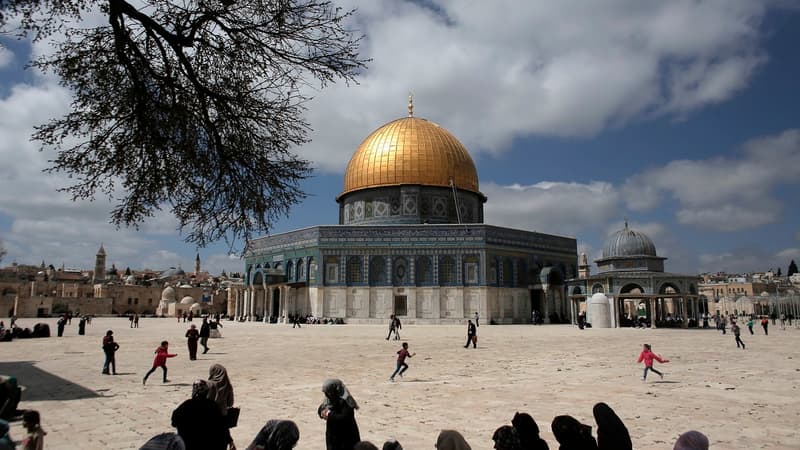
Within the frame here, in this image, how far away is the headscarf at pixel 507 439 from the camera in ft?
12.1

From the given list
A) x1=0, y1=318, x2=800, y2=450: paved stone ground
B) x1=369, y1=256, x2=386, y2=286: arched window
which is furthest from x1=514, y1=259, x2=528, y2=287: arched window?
x1=0, y1=318, x2=800, y2=450: paved stone ground

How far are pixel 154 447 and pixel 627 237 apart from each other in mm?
44014

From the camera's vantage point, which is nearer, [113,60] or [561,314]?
[113,60]

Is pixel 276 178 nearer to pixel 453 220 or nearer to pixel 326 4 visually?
pixel 326 4

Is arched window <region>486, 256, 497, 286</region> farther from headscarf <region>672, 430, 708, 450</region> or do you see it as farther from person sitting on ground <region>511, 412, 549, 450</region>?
headscarf <region>672, 430, 708, 450</region>

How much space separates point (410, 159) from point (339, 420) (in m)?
40.9

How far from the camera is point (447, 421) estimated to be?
7559mm

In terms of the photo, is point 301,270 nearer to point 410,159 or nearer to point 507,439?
point 410,159

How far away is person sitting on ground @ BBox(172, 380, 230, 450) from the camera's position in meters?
3.70

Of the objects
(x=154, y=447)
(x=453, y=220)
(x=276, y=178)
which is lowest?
(x=154, y=447)

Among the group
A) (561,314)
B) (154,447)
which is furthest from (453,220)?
(154,447)

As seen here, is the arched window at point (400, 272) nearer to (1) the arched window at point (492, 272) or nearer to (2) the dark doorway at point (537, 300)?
(1) the arched window at point (492, 272)

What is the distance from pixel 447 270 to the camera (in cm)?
4022

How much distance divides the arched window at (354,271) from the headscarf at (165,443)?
3706 centimetres
